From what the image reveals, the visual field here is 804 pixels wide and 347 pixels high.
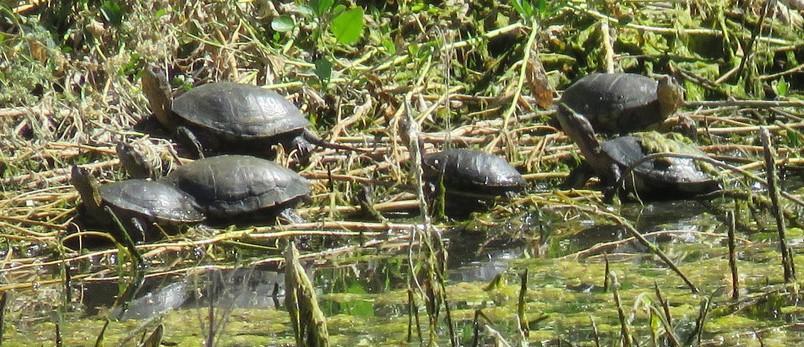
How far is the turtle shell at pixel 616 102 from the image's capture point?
26.5 feet

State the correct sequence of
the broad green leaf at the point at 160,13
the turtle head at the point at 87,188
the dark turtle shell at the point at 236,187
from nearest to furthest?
the turtle head at the point at 87,188 < the dark turtle shell at the point at 236,187 < the broad green leaf at the point at 160,13

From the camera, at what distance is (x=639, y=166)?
23.2 ft

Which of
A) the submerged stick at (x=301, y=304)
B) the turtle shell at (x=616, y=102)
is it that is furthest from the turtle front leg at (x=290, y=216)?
the submerged stick at (x=301, y=304)

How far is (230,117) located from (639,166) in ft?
7.48

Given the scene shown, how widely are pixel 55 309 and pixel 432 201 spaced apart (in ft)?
7.92

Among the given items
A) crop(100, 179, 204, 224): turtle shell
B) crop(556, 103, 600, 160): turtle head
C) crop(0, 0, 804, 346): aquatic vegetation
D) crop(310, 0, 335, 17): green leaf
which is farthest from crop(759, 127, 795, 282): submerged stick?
crop(100, 179, 204, 224): turtle shell

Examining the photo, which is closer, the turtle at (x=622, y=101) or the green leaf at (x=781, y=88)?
the turtle at (x=622, y=101)

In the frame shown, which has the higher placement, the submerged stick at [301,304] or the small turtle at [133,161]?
the submerged stick at [301,304]

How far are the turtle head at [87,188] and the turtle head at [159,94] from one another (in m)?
1.26

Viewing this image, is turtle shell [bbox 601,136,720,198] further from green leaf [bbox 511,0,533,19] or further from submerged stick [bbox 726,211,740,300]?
submerged stick [bbox 726,211,740,300]

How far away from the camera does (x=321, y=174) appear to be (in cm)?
707

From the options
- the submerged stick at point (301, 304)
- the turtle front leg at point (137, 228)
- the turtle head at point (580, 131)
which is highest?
the submerged stick at point (301, 304)

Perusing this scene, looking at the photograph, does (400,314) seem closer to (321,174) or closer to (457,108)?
(321,174)

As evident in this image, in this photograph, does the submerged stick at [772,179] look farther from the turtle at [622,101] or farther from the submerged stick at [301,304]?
the turtle at [622,101]
